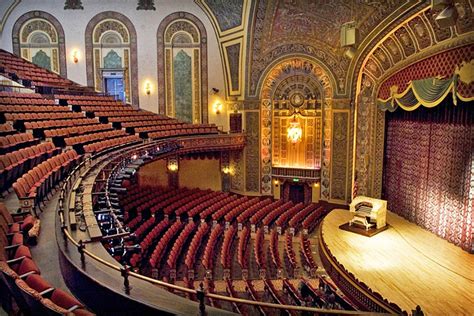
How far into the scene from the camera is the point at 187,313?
1.58m

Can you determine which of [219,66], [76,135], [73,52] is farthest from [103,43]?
[76,135]

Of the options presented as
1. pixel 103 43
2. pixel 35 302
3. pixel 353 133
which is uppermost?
pixel 103 43

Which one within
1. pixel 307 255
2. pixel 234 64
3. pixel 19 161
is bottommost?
pixel 307 255

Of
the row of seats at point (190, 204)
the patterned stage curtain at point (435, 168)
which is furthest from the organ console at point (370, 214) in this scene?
the row of seats at point (190, 204)

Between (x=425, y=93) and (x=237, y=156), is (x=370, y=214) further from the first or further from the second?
(x=237, y=156)

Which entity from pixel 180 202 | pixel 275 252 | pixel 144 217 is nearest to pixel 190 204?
pixel 180 202

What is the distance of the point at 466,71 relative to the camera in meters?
4.44

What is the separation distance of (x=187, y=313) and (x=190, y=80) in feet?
25.7

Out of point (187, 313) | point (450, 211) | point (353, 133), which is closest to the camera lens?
Answer: point (187, 313)

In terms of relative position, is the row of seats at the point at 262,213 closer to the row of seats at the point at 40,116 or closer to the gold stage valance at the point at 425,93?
the gold stage valance at the point at 425,93

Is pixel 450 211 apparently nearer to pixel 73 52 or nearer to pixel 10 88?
pixel 10 88

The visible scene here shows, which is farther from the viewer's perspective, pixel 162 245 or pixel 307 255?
pixel 307 255

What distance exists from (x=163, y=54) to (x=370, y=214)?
6.00 m

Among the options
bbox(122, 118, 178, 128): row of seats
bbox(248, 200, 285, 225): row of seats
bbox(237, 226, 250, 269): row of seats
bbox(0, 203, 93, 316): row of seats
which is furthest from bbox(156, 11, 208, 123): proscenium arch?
bbox(0, 203, 93, 316): row of seats
